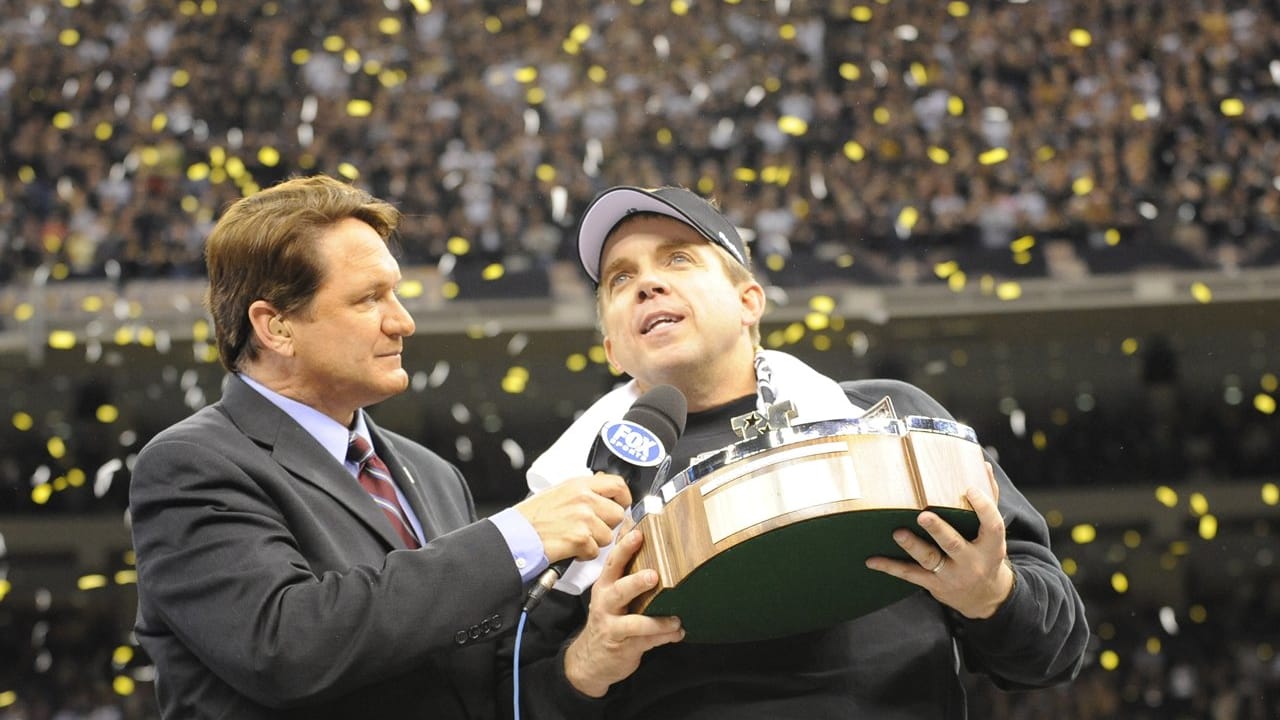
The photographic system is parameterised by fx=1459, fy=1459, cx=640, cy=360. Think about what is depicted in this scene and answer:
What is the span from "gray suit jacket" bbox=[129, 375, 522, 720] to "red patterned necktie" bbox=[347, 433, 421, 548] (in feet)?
0.20

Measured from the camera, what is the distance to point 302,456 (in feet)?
4.78

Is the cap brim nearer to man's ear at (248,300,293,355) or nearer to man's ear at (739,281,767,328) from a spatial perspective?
man's ear at (739,281,767,328)

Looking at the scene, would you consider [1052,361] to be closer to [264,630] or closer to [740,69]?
[740,69]

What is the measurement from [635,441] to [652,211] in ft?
1.38

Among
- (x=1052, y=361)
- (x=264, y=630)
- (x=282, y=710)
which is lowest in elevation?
(x=1052, y=361)

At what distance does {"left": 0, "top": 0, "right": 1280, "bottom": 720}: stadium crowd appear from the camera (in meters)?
7.38

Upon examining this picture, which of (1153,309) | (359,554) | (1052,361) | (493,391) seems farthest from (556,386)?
(359,554)

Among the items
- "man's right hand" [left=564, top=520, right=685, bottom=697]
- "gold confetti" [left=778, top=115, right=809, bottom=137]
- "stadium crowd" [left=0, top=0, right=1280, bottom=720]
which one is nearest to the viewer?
"man's right hand" [left=564, top=520, right=685, bottom=697]

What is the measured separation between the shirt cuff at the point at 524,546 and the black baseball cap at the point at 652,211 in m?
0.39

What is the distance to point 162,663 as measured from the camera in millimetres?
1387

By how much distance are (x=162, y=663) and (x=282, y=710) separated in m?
0.14

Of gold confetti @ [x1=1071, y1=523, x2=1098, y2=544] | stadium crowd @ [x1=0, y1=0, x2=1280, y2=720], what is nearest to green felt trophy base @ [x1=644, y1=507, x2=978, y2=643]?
stadium crowd @ [x1=0, y1=0, x2=1280, y2=720]

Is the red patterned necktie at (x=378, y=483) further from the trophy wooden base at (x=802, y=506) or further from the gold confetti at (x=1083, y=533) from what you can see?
the gold confetti at (x=1083, y=533)

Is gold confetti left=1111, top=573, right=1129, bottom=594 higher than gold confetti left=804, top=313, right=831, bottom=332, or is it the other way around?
gold confetti left=804, top=313, right=831, bottom=332
